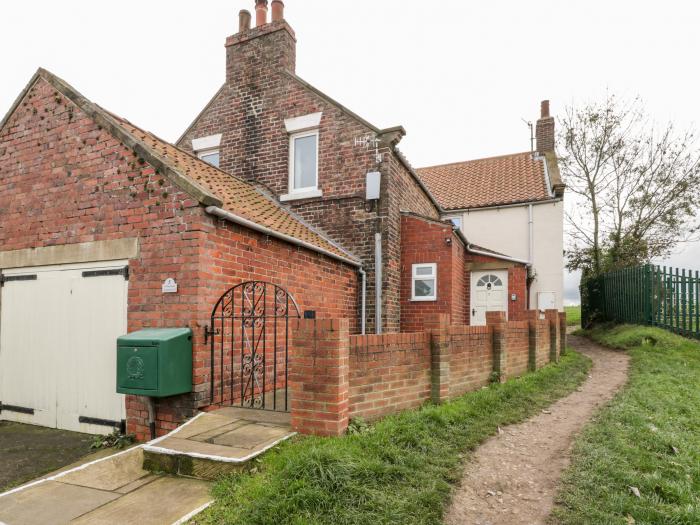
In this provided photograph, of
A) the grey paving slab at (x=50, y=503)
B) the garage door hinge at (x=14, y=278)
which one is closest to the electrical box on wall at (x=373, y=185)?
the garage door hinge at (x=14, y=278)

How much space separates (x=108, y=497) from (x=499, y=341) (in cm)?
644

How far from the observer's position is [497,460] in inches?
193

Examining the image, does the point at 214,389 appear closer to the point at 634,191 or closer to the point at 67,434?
the point at 67,434

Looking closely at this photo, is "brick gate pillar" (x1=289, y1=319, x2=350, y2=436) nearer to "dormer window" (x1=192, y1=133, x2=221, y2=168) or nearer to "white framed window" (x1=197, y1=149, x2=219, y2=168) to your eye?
"dormer window" (x1=192, y1=133, x2=221, y2=168)

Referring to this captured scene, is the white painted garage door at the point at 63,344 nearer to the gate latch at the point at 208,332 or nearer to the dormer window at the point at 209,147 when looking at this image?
the gate latch at the point at 208,332

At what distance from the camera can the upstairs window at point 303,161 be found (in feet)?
35.9

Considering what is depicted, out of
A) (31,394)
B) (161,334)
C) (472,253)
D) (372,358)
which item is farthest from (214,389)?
(472,253)

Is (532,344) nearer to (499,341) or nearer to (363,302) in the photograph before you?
(499,341)

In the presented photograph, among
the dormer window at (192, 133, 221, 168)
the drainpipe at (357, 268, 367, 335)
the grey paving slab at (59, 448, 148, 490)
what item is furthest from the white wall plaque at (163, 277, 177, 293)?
the dormer window at (192, 133, 221, 168)

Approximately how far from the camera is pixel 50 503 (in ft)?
12.2

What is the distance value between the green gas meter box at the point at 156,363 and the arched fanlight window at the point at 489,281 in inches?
405

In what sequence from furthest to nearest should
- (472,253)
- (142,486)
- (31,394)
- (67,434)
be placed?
(472,253), (31,394), (67,434), (142,486)

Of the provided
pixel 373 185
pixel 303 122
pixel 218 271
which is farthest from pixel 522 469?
pixel 303 122

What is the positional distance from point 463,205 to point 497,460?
1382 cm
